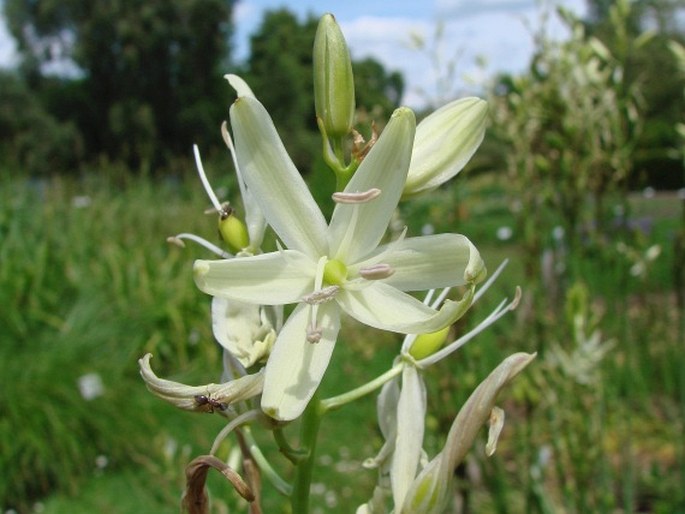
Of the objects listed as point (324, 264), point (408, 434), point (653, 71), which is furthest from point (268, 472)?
point (653, 71)

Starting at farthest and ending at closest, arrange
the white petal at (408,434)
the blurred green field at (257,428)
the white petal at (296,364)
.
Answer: the blurred green field at (257,428), the white petal at (408,434), the white petal at (296,364)

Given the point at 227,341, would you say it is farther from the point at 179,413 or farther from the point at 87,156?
the point at 87,156

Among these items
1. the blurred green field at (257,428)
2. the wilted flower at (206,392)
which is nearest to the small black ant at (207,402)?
the wilted flower at (206,392)

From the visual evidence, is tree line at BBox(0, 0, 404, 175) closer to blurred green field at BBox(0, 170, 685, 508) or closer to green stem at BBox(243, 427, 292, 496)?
blurred green field at BBox(0, 170, 685, 508)

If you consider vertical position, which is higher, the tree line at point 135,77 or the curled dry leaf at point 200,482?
the curled dry leaf at point 200,482

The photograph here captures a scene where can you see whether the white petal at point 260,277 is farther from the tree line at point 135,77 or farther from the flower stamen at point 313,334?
the tree line at point 135,77
